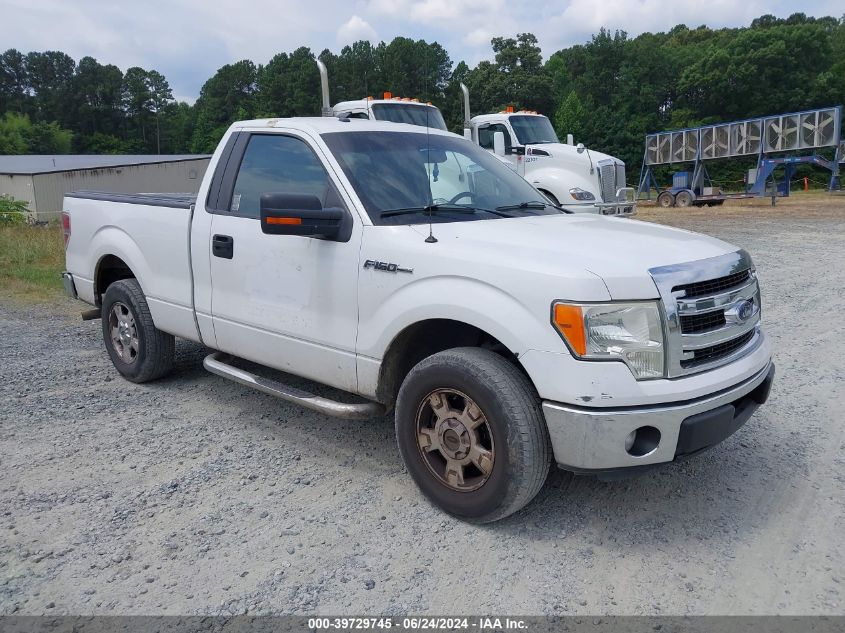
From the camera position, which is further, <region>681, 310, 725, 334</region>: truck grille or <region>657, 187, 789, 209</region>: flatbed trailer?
<region>657, 187, 789, 209</region>: flatbed trailer

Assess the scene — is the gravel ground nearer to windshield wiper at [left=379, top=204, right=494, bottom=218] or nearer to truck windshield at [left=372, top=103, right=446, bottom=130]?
windshield wiper at [left=379, top=204, right=494, bottom=218]

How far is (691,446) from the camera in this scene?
3115mm

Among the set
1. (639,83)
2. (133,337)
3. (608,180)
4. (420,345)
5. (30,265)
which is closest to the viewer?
(420,345)

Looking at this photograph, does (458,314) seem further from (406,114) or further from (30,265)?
(30,265)

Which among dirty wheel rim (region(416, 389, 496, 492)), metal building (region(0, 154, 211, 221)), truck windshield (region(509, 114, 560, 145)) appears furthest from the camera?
metal building (region(0, 154, 211, 221))

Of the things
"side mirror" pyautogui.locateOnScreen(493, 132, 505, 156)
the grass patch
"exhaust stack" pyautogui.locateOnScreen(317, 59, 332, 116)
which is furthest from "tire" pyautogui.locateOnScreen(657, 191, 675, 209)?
the grass patch

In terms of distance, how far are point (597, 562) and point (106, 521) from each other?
2399mm

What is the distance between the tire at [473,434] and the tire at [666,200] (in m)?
29.8

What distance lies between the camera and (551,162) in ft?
48.9

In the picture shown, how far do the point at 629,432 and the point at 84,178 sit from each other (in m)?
41.1

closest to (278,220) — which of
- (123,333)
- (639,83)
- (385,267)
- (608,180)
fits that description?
(385,267)

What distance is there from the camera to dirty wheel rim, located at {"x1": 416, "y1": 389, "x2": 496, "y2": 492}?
3.36 meters

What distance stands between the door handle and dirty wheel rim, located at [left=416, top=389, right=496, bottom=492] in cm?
176

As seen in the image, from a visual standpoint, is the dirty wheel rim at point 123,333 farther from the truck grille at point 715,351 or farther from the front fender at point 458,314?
the truck grille at point 715,351
